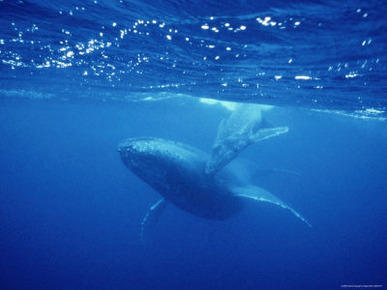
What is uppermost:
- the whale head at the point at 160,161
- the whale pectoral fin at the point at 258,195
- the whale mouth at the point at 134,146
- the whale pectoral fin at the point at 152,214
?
the whale mouth at the point at 134,146

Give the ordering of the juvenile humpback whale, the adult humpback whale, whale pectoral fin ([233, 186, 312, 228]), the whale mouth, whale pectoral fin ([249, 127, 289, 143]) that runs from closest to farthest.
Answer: the whale mouth, the adult humpback whale, whale pectoral fin ([233, 186, 312, 228]), the juvenile humpback whale, whale pectoral fin ([249, 127, 289, 143])

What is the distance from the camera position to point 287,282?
131ft

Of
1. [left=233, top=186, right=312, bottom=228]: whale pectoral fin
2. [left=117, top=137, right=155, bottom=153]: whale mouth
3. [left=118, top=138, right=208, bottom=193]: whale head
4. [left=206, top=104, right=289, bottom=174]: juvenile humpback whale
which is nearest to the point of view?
[left=117, top=137, right=155, bottom=153]: whale mouth

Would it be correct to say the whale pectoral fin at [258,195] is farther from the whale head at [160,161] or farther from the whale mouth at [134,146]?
the whale mouth at [134,146]

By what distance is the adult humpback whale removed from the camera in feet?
39.5

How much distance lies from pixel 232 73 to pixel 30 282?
38777mm

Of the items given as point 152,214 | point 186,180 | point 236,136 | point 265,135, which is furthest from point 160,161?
point 265,135

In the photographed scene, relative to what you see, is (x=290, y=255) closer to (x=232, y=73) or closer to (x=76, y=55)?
(x=232, y=73)

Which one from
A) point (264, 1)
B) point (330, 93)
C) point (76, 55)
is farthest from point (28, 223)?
point (264, 1)

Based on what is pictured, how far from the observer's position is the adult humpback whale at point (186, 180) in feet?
39.5

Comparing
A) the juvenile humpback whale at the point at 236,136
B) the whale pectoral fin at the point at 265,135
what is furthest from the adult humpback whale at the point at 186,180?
the whale pectoral fin at the point at 265,135

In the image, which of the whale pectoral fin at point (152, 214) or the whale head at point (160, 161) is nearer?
the whale head at point (160, 161)

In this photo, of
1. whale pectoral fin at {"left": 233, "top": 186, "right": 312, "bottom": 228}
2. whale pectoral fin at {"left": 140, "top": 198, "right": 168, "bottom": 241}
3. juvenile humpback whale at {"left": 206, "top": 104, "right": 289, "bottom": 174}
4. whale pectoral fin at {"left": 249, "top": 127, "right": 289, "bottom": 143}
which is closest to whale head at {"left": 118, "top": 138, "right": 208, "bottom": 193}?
juvenile humpback whale at {"left": 206, "top": 104, "right": 289, "bottom": 174}

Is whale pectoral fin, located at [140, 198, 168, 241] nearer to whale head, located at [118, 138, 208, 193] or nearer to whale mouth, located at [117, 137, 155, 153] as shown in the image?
whale head, located at [118, 138, 208, 193]
